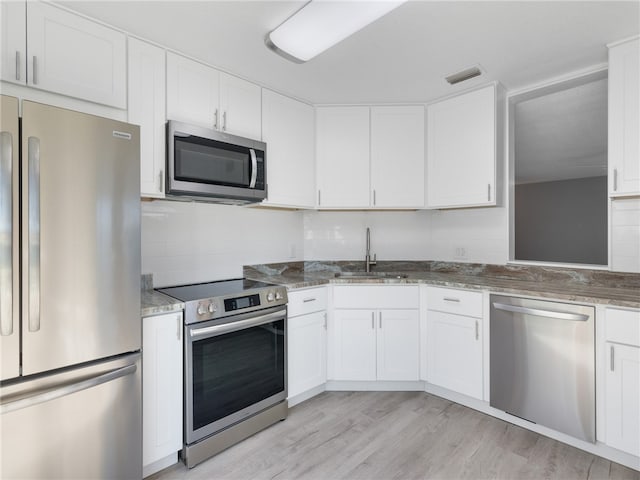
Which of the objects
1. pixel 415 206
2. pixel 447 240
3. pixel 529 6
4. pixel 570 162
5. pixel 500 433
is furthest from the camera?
pixel 570 162

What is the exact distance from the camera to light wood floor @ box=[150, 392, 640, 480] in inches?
71.9

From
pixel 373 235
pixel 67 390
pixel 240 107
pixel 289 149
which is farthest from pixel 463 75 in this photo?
pixel 67 390

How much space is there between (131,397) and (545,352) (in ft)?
7.87

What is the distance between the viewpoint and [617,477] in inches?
70.2

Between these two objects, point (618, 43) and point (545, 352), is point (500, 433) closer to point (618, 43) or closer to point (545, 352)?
point (545, 352)

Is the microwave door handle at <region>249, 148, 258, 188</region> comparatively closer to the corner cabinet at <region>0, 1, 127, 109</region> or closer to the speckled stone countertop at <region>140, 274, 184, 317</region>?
the corner cabinet at <region>0, 1, 127, 109</region>

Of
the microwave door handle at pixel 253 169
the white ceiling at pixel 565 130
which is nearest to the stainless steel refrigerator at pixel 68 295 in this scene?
the microwave door handle at pixel 253 169

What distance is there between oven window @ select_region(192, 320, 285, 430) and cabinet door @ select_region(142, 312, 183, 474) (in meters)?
0.10

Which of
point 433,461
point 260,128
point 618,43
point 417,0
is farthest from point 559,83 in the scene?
point 433,461

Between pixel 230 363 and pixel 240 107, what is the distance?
179 centimetres

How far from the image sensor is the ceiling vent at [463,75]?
7.93ft

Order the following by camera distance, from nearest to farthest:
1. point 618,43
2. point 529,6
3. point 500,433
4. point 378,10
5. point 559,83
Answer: point 378,10, point 529,6, point 618,43, point 500,433, point 559,83

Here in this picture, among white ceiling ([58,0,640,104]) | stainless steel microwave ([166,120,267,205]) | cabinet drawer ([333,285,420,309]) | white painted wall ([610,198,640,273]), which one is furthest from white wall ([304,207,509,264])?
white painted wall ([610,198,640,273])

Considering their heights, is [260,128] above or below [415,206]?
above
